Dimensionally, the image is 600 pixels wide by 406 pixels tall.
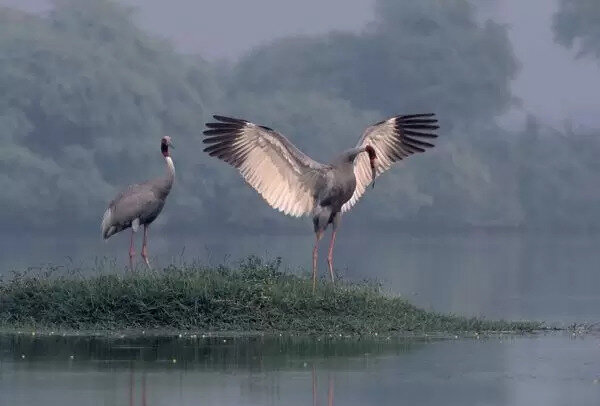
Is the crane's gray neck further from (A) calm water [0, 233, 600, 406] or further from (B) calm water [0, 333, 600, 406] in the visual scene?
(B) calm water [0, 333, 600, 406]

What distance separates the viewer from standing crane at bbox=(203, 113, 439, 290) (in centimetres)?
1847

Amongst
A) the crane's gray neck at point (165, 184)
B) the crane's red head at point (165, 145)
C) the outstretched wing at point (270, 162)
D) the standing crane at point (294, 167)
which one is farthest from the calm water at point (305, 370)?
the crane's red head at point (165, 145)

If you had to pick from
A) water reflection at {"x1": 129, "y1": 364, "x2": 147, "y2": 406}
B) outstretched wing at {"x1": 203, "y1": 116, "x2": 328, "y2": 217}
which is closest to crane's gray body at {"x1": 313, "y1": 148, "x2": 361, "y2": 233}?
outstretched wing at {"x1": 203, "y1": 116, "x2": 328, "y2": 217}

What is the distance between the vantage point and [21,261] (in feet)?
103

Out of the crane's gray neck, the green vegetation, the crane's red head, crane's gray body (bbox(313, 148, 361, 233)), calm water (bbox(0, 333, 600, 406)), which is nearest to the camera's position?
calm water (bbox(0, 333, 600, 406))

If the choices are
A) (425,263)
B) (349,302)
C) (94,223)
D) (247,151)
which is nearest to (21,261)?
(425,263)

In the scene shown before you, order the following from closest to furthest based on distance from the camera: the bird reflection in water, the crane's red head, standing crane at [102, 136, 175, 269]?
the bird reflection in water < standing crane at [102, 136, 175, 269] < the crane's red head

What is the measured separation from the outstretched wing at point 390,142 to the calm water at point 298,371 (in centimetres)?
417

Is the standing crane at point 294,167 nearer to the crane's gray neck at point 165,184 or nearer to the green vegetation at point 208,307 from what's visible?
the green vegetation at point 208,307

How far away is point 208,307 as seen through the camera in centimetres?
1653

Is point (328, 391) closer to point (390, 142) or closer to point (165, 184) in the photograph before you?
point (390, 142)

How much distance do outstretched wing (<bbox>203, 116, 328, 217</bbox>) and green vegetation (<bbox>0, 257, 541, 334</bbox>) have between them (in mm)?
1949

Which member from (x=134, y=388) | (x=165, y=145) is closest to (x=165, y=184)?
(x=165, y=145)

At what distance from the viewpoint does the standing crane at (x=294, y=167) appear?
1847 cm
